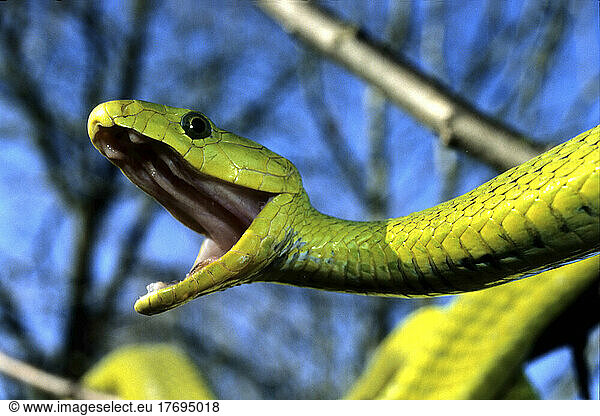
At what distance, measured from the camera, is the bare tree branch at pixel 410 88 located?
85 centimetres

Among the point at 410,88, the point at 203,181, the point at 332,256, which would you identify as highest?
the point at 410,88

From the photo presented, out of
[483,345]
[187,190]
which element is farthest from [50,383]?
[483,345]

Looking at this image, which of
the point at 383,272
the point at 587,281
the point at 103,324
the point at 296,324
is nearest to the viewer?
the point at 383,272

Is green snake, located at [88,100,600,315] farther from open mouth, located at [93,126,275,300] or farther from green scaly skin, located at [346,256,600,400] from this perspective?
green scaly skin, located at [346,256,600,400]

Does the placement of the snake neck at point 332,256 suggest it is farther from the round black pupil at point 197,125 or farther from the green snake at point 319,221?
the round black pupil at point 197,125

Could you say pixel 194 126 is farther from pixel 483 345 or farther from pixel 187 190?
pixel 483 345

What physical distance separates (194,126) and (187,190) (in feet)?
0.24

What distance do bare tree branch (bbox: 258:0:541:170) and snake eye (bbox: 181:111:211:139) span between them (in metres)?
0.42

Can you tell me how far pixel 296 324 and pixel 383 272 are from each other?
241 cm

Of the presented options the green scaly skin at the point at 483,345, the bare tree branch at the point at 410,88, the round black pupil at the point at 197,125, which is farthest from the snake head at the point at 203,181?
the green scaly skin at the point at 483,345

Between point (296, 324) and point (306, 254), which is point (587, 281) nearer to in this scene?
point (306, 254)

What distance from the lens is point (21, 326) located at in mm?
2031

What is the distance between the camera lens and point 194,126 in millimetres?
561
